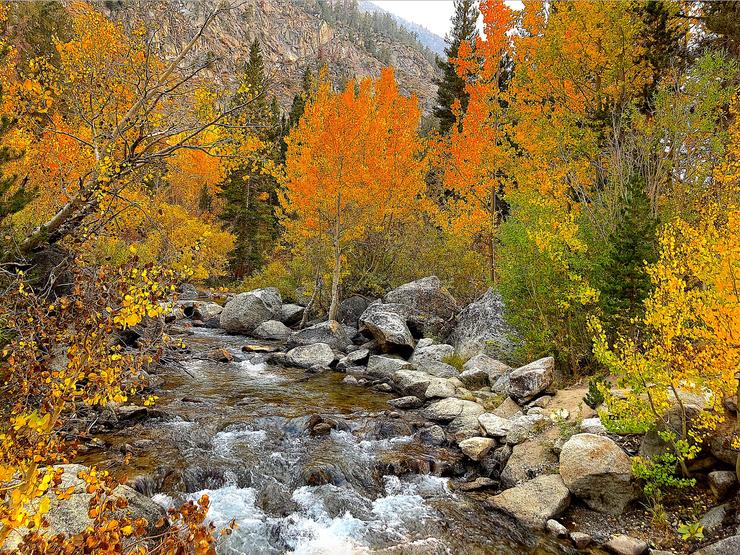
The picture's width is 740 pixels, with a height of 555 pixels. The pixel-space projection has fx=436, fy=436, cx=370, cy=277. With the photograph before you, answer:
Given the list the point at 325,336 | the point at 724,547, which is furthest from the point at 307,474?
the point at 325,336

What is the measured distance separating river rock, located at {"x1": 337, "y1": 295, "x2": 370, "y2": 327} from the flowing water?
775 cm

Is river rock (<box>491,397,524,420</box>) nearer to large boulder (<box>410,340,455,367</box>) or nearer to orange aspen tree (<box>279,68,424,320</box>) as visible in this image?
large boulder (<box>410,340,455,367</box>)

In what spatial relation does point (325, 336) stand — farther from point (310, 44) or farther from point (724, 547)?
point (310, 44)

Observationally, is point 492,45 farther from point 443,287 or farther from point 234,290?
point 234,290

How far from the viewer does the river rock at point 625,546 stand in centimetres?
541

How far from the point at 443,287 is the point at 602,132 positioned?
7.74 metres

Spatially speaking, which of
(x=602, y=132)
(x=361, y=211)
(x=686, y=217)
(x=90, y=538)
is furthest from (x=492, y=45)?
(x=90, y=538)

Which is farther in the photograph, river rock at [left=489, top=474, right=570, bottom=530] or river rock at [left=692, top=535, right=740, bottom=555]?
river rock at [left=489, top=474, right=570, bottom=530]

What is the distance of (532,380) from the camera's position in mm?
9438

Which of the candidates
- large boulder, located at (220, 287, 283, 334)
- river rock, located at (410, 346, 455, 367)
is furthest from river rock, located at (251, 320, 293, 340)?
river rock, located at (410, 346, 455, 367)

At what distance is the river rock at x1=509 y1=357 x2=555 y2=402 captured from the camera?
9391 mm

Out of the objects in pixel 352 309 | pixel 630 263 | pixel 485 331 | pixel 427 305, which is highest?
pixel 630 263

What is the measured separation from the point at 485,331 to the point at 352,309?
7211 millimetres

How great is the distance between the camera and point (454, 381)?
11.7 meters
